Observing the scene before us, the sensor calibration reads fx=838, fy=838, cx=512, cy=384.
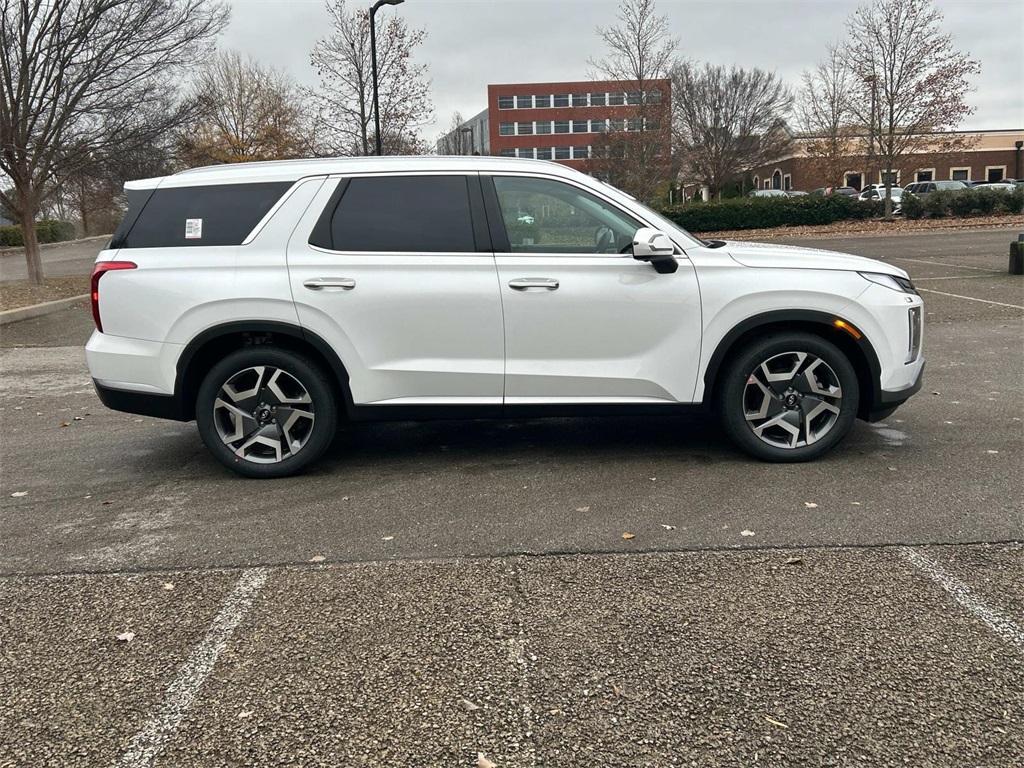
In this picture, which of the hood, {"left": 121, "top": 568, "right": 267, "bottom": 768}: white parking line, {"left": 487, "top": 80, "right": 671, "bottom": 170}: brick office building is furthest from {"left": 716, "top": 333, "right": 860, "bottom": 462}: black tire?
{"left": 487, "top": 80, "right": 671, "bottom": 170}: brick office building

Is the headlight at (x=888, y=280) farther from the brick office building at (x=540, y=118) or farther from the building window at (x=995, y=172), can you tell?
the brick office building at (x=540, y=118)

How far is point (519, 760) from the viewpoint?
Answer: 8.03 feet

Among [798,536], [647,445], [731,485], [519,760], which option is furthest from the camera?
[647,445]

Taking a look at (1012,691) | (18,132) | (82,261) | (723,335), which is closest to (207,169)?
(723,335)

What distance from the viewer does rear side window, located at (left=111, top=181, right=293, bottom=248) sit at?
4.96 meters

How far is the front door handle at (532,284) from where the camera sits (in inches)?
191

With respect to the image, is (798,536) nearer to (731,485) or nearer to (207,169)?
(731,485)

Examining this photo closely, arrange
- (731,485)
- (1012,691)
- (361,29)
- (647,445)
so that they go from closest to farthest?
(1012,691) → (731,485) → (647,445) → (361,29)

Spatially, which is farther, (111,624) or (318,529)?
(318,529)

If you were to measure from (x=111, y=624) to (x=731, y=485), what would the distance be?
3.20m

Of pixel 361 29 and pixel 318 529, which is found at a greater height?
pixel 361 29

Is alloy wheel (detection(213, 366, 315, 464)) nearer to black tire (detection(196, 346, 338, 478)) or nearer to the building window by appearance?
black tire (detection(196, 346, 338, 478))

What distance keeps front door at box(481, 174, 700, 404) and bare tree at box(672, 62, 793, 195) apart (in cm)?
3427

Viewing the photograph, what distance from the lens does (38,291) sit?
17.0m
